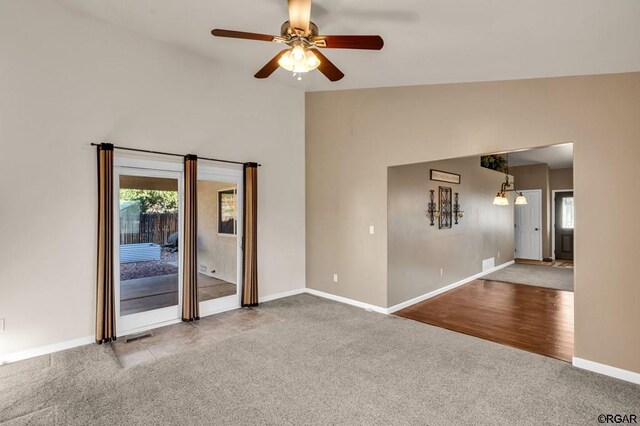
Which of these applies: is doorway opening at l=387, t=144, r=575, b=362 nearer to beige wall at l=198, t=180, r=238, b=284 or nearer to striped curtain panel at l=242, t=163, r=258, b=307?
striped curtain panel at l=242, t=163, r=258, b=307

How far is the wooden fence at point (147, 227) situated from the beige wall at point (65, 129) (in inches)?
14.4

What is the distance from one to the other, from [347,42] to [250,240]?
3.43 metres

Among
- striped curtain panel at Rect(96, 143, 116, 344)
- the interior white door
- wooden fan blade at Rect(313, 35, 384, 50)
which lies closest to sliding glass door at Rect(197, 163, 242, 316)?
striped curtain panel at Rect(96, 143, 116, 344)

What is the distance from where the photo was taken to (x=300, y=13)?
2.33 metres

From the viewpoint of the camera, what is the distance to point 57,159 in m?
3.54

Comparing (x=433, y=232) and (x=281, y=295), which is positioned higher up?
(x=433, y=232)

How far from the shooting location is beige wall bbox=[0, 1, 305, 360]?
3.30 m

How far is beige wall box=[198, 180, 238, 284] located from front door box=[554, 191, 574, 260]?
10391mm

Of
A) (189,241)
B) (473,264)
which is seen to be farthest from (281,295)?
(473,264)

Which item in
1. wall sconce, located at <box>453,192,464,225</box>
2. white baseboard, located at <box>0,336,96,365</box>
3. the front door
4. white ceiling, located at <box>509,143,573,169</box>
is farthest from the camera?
the front door

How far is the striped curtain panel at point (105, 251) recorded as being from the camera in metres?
3.69

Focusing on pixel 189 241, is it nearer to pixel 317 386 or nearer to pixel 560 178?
pixel 317 386

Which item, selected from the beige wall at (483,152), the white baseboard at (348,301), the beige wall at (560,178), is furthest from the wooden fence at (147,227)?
the beige wall at (560,178)

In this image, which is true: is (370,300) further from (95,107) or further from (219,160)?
(95,107)
